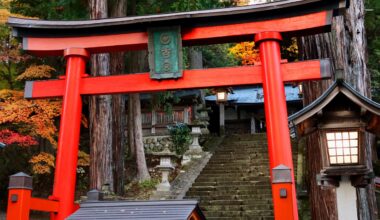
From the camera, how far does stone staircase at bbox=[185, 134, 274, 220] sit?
37.9ft

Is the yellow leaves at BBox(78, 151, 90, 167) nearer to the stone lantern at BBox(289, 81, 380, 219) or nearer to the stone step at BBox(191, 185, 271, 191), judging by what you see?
the stone step at BBox(191, 185, 271, 191)

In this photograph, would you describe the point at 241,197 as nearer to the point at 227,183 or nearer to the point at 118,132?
the point at 227,183

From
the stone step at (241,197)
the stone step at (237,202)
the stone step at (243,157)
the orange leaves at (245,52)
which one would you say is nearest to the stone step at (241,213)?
the stone step at (237,202)

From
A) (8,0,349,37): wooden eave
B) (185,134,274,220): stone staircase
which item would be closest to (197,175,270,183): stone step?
(185,134,274,220): stone staircase

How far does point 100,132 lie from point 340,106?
236 inches

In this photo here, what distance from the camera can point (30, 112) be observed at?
522 inches

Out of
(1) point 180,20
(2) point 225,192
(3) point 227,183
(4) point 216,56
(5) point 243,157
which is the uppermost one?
(4) point 216,56

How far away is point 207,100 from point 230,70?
16949mm

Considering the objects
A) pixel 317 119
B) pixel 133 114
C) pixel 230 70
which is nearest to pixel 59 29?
pixel 230 70

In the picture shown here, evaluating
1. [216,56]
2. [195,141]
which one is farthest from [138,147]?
[216,56]

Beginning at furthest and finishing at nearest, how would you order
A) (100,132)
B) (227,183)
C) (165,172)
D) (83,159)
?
1. (83,159)
2. (227,183)
3. (165,172)
4. (100,132)

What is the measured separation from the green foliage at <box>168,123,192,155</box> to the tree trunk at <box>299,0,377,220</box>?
10.5 meters

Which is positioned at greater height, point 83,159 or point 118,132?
point 118,132

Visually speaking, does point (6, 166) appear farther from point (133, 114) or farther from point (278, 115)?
point (278, 115)
